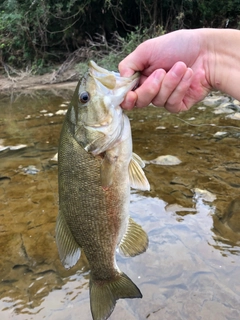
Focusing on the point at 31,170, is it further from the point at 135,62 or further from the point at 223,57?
the point at 223,57

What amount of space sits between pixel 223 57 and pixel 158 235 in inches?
75.5

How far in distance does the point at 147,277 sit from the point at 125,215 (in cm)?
125

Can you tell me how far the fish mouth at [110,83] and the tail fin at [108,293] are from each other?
3.61ft

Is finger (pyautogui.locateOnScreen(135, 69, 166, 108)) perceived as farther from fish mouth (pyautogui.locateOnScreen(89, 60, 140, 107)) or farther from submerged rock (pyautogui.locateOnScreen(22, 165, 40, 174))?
submerged rock (pyautogui.locateOnScreen(22, 165, 40, 174))

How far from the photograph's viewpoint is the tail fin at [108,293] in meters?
2.05

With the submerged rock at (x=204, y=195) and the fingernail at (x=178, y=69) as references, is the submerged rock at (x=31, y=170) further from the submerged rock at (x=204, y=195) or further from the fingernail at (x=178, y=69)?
the fingernail at (x=178, y=69)

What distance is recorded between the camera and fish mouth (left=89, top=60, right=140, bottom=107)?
1.91 metres

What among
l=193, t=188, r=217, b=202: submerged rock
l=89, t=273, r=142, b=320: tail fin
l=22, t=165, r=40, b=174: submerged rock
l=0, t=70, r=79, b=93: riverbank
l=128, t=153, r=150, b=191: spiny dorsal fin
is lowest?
l=0, t=70, r=79, b=93: riverbank

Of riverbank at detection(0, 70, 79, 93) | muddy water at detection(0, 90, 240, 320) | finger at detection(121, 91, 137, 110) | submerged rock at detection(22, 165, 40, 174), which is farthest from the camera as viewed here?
riverbank at detection(0, 70, 79, 93)

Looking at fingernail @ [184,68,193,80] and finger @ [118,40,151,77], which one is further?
finger @ [118,40,151,77]

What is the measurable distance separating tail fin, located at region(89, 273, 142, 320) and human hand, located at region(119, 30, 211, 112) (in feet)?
3.58

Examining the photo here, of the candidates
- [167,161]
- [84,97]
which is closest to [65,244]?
[84,97]

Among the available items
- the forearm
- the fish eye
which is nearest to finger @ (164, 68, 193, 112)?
the forearm

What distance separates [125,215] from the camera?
2098 mm
